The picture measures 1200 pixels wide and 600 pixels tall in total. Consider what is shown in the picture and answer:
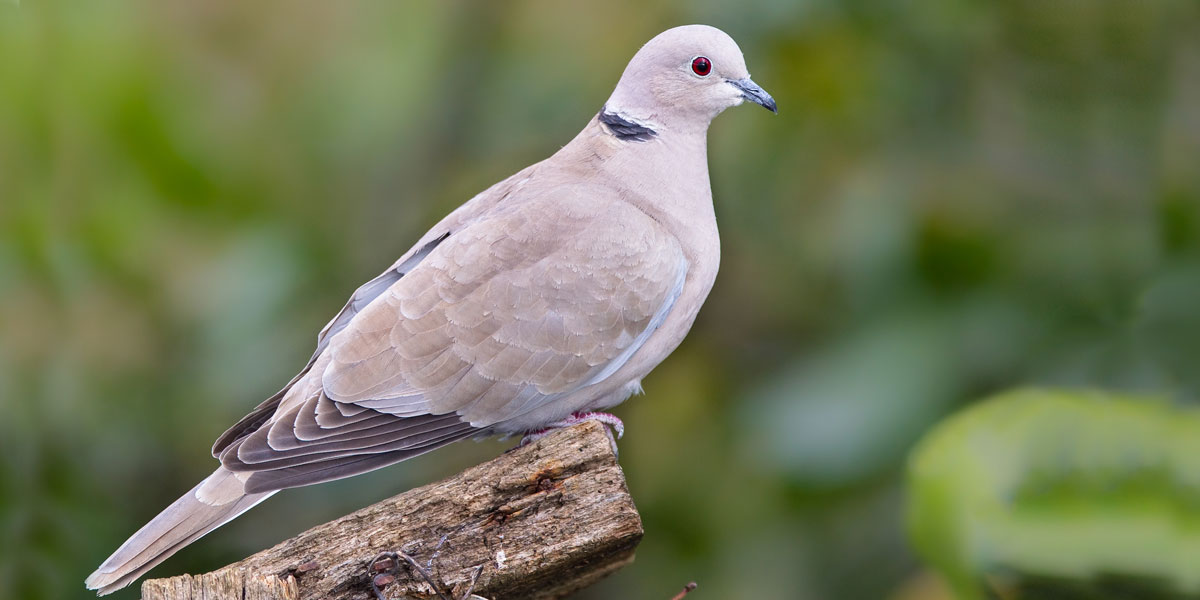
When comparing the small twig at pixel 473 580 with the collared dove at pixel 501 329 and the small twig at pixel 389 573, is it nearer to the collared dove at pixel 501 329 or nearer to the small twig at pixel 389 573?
the small twig at pixel 389 573

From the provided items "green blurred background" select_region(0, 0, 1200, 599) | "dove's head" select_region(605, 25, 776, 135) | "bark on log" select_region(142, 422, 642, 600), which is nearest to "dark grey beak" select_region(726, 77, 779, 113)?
"dove's head" select_region(605, 25, 776, 135)

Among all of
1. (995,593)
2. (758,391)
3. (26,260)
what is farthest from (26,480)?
(995,593)

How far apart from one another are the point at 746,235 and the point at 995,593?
5.15ft

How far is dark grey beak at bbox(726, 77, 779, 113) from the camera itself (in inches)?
100

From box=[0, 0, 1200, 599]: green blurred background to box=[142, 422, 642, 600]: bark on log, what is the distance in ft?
5.40

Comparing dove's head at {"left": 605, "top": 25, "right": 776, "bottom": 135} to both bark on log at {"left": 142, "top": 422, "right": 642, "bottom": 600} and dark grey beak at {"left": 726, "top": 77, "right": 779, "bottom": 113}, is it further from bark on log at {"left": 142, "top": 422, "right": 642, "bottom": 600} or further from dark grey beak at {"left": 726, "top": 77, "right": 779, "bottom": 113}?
bark on log at {"left": 142, "top": 422, "right": 642, "bottom": 600}

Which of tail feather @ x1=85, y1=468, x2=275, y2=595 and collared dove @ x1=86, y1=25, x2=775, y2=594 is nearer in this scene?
tail feather @ x1=85, y1=468, x2=275, y2=595

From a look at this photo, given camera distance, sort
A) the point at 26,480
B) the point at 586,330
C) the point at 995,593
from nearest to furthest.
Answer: the point at 586,330, the point at 995,593, the point at 26,480

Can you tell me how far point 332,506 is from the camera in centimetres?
359

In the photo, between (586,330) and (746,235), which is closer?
(586,330)

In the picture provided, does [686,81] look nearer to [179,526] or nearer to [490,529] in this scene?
[490,529]

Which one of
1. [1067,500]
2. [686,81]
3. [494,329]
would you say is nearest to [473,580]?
[494,329]

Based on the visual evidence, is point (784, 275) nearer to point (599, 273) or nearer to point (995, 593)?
point (995, 593)

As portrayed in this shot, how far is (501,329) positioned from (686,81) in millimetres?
829
